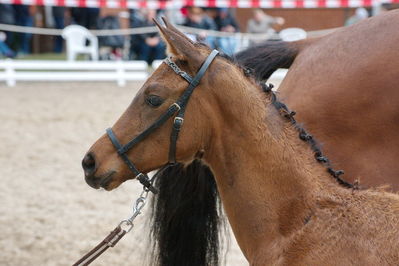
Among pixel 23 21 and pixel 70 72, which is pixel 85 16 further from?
pixel 70 72

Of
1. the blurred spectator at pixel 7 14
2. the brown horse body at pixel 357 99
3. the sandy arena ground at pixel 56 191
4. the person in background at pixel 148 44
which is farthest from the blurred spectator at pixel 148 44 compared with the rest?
the brown horse body at pixel 357 99

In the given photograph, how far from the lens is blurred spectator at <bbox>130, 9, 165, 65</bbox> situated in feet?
42.2

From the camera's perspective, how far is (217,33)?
13094 millimetres

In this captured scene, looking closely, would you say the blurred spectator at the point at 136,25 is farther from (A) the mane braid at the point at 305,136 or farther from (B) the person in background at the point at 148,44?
(A) the mane braid at the point at 305,136

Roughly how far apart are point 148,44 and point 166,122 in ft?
34.1

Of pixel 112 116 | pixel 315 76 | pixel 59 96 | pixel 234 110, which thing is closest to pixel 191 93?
pixel 234 110

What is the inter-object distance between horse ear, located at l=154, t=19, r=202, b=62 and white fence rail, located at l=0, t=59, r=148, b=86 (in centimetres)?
911

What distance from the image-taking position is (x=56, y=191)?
6.02 meters

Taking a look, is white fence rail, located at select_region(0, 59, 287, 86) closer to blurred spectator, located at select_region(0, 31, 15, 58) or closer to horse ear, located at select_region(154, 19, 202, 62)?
blurred spectator, located at select_region(0, 31, 15, 58)

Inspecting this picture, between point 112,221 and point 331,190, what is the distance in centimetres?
297

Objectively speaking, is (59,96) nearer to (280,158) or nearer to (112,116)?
(112,116)

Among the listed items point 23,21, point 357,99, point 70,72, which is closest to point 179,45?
point 357,99

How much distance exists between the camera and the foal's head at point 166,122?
2.63 metres

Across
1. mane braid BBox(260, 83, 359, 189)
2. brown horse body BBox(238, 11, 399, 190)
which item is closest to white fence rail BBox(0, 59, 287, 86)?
brown horse body BBox(238, 11, 399, 190)
